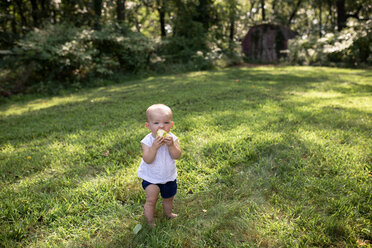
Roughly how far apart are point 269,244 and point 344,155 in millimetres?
1726

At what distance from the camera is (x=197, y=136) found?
3459 millimetres

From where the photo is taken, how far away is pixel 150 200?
6.31ft

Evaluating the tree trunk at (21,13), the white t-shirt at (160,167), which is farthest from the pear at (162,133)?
the tree trunk at (21,13)

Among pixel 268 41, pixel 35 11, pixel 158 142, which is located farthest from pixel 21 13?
pixel 158 142

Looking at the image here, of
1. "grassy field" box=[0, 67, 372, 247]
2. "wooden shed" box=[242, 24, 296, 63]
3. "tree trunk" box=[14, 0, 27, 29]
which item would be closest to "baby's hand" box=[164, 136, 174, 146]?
"grassy field" box=[0, 67, 372, 247]

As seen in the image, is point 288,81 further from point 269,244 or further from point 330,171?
point 269,244

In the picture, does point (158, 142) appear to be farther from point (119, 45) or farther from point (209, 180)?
point (119, 45)

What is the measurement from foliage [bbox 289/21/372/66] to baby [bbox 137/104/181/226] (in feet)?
39.0

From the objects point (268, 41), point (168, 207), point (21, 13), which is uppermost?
point (21, 13)

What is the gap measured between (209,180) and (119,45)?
33.7ft

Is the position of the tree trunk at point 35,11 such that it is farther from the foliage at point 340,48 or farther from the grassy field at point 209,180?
the foliage at point 340,48

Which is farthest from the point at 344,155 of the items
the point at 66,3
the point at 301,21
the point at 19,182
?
the point at 301,21

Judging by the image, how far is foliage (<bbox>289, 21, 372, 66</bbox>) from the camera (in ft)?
33.9

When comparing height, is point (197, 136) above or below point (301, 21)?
below
